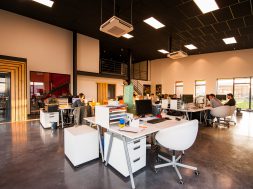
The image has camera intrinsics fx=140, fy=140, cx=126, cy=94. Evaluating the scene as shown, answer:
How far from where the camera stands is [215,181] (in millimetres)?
2104

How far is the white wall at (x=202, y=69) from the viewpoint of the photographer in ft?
31.4

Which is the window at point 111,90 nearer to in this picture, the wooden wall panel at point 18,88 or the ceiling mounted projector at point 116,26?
the wooden wall panel at point 18,88

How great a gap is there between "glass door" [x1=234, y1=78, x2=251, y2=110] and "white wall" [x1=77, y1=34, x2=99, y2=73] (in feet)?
32.5

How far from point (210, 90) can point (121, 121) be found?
10.6 metres

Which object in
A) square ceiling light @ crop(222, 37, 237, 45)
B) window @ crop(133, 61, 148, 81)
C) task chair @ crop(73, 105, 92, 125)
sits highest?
square ceiling light @ crop(222, 37, 237, 45)

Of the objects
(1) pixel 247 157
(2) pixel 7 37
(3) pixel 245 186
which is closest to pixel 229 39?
(1) pixel 247 157

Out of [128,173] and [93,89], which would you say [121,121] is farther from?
[93,89]

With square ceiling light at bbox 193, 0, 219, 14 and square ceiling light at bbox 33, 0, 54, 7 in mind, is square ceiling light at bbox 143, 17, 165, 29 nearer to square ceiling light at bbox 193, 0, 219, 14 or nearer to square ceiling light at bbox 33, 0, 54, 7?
square ceiling light at bbox 193, 0, 219, 14

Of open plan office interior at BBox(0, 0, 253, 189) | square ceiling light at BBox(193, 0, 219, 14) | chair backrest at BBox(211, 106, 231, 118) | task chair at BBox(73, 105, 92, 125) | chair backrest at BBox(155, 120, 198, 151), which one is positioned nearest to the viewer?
chair backrest at BBox(155, 120, 198, 151)

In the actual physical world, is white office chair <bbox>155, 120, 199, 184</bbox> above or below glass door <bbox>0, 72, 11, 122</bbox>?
below

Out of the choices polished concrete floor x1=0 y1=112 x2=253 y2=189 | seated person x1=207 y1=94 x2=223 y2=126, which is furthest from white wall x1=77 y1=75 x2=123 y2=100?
seated person x1=207 y1=94 x2=223 y2=126

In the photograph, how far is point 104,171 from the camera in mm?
2322

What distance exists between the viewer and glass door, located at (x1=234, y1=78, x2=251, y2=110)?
9727 millimetres

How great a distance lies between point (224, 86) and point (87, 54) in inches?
397
